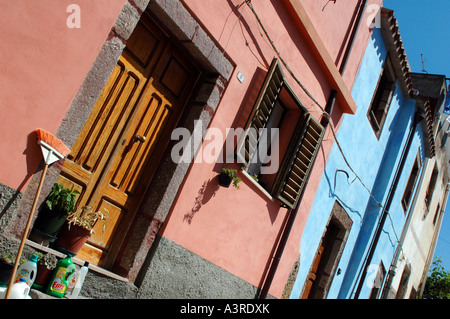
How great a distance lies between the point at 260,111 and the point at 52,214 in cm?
282

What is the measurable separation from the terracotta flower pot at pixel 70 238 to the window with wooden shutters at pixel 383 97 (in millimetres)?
7492

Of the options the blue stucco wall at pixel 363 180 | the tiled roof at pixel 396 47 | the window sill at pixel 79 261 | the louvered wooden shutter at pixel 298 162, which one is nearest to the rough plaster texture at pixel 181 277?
the window sill at pixel 79 261

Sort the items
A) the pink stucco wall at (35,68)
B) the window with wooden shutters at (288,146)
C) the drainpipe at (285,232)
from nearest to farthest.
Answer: the pink stucco wall at (35,68) < the window with wooden shutters at (288,146) < the drainpipe at (285,232)

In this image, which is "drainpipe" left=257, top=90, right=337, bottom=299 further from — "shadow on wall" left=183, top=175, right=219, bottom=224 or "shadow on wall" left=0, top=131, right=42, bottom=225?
"shadow on wall" left=0, top=131, right=42, bottom=225

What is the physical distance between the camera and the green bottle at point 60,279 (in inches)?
137

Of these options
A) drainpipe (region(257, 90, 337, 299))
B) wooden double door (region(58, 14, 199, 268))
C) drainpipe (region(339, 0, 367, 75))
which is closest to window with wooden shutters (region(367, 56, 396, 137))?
drainpipe (region(339, 0, 367, 75))

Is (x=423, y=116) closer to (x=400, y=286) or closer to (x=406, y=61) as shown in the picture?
(x=406, y=61)

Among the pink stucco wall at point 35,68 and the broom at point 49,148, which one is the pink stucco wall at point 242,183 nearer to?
the pink stucco wall at point 35,68

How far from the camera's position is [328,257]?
9055 millimetres

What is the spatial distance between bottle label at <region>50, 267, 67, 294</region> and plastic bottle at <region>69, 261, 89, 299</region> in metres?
0.16

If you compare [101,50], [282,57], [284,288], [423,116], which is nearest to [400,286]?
[423,116]

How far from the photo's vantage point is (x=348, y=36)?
759 centimetres

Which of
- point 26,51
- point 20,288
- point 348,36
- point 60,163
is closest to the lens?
point 20,288
